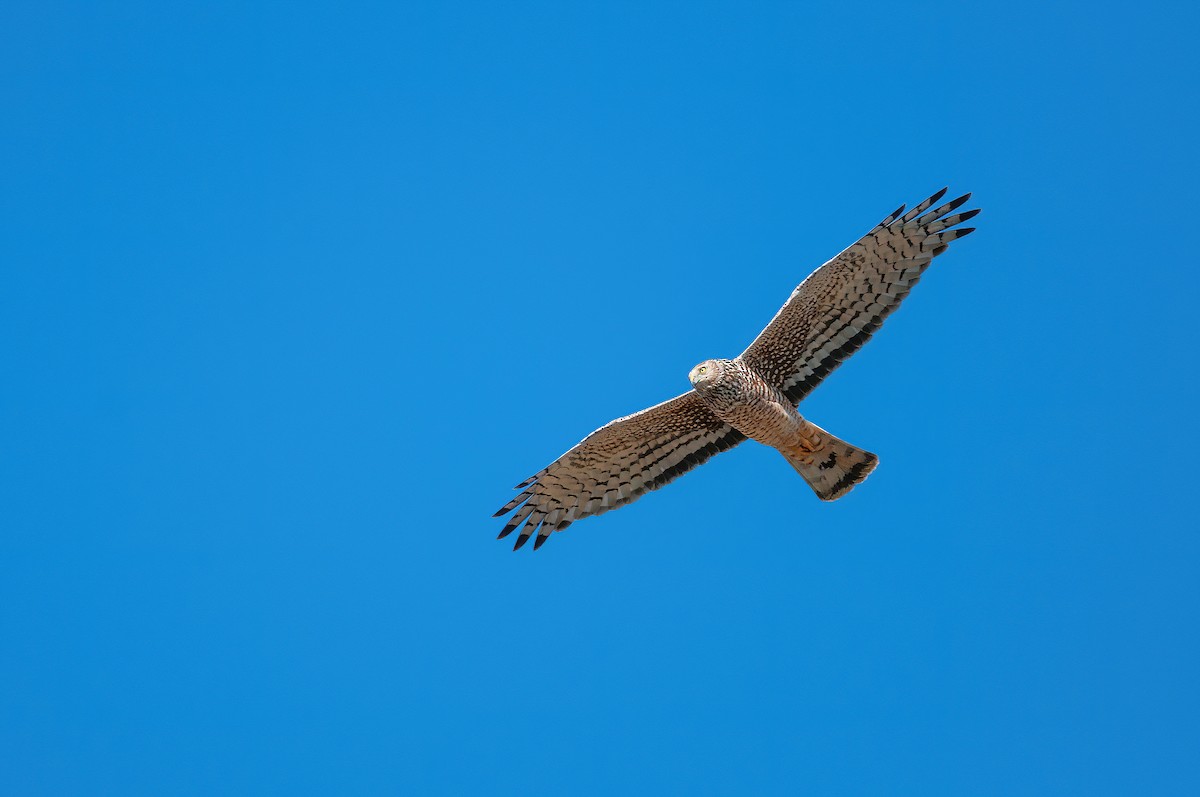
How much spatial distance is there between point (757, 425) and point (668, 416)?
2.96 ft

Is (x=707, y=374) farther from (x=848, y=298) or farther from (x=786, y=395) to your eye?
(x=848, y=298)

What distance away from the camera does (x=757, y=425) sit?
500 inches

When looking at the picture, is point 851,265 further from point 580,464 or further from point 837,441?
point 580,464

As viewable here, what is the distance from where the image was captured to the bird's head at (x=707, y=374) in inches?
489

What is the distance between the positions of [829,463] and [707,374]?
1563 mm

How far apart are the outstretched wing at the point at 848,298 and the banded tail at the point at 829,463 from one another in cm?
46

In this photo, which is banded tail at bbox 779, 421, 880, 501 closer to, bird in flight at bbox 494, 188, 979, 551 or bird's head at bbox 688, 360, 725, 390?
bird in flight at bbox 494, 188, 979, 551

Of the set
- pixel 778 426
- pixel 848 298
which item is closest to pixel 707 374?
pixel 778 426

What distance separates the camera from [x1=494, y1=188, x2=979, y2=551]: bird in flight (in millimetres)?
12664

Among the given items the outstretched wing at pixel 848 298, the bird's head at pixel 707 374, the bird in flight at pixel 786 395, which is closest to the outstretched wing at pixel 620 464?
the bird in flight at pixel 786 395

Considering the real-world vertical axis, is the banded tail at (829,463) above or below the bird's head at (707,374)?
below

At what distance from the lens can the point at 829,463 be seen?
13156mm

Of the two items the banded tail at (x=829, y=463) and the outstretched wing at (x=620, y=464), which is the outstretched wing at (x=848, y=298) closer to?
the banded tail at (x=829, y=463)

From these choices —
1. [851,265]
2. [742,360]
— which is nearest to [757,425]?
[742,360]
